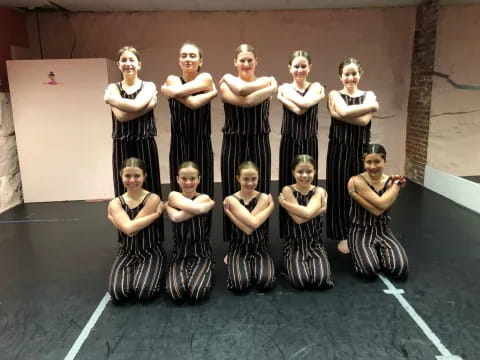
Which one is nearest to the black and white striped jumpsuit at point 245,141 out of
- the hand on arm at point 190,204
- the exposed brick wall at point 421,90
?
the hand on arm at point 190,204

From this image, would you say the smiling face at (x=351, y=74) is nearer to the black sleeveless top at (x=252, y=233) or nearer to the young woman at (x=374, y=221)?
the young woman at (x=374, y=221)

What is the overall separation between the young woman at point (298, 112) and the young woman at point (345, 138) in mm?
168

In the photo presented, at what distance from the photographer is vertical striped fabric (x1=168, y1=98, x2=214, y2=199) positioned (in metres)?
2.94

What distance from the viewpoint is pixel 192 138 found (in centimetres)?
303

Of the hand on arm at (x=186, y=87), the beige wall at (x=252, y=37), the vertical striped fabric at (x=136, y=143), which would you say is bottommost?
the vertical striped fabric at (x=136, y=143)

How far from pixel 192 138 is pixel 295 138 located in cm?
76

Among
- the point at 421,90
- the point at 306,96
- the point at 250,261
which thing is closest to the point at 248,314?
the point at 250,261

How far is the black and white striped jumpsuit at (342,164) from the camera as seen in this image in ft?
10.0

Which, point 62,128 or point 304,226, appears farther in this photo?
point 62,128

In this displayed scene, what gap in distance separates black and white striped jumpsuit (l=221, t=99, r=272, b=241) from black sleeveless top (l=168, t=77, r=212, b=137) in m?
0.15

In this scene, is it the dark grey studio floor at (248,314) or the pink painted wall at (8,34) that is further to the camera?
the pink painted wall at (8,34)

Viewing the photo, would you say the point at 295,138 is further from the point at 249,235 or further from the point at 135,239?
the point at 135,239

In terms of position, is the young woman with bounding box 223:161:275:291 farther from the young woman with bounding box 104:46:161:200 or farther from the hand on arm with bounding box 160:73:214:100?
the young woman with bounding box 104:46:161:200

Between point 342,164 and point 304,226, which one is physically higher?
point 342,164
